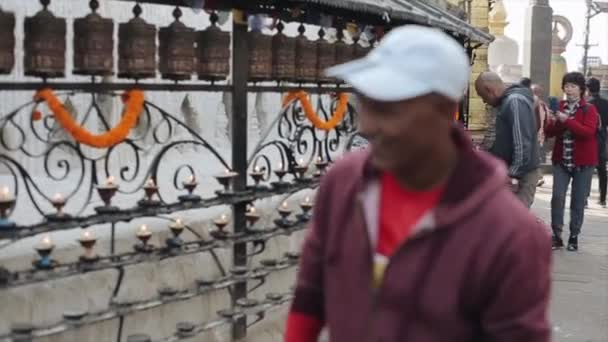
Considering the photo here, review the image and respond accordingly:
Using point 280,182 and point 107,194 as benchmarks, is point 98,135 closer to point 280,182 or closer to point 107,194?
point 107,194

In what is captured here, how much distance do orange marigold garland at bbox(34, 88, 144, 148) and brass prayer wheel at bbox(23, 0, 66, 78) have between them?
106 mm

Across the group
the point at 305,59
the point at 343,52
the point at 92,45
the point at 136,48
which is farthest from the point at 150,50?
the point at 343,52

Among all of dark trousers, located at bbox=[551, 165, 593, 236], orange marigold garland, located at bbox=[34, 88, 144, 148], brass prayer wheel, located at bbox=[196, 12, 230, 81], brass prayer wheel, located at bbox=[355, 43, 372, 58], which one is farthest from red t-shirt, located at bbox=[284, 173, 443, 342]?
dark trousers, located at bbox=[551, 165, 593, 236]

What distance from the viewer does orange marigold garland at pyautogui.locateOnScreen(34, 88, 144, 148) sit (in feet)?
12.5

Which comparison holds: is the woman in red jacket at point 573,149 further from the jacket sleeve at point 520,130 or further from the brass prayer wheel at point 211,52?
the brass prayer wheel at point 211,52

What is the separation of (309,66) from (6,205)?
Answer: 2.38 meters

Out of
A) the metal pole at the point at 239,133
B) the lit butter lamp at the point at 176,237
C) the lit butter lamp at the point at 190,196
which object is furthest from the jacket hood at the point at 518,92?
the lit butter lamp at the point at 176,237

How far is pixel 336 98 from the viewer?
6.09m

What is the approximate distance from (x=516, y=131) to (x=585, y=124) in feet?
6.39

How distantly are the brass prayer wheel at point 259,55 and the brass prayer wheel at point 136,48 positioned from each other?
843mm

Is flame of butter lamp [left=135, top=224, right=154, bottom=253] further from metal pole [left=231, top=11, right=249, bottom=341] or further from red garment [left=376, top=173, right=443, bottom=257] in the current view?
red garment [left=376, top=173, right=443, bottom=257]

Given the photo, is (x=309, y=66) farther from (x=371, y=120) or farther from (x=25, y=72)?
(x=371, y=120)

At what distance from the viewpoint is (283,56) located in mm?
5234

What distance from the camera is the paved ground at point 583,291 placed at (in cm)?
577
